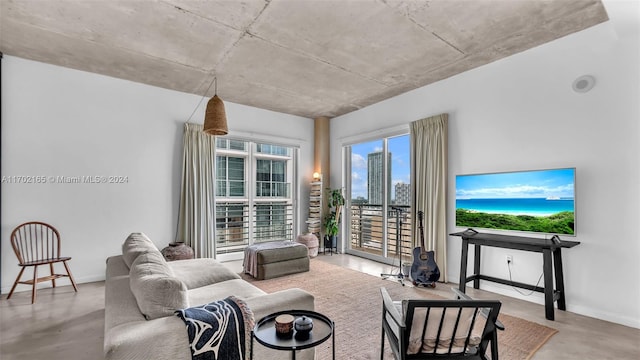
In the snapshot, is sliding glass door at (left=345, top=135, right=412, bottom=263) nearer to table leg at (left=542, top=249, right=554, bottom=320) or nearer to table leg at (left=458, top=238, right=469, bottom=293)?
table leg at (left=458, top=238, right=469, bottom=293)

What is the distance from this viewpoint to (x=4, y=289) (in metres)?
3.70

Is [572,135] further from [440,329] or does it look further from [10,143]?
[10,143]

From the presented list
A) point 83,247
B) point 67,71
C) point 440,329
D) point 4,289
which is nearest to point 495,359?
point 440,329

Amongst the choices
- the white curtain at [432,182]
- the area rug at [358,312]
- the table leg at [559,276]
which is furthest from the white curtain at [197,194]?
the table leg at [559,276]

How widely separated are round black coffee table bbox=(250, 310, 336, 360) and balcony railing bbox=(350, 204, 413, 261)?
10.8ft

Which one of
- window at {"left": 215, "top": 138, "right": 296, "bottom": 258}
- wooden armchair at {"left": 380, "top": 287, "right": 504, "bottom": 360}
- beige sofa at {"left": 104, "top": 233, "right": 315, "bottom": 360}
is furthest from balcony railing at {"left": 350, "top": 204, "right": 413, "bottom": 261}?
beige sofa at {"left": 104, "top": 233, "right": 315, "bottom": 360}

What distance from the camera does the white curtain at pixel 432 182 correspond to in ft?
13.9

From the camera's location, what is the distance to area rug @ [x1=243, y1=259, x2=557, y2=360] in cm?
241

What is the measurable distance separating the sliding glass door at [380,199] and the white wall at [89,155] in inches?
123

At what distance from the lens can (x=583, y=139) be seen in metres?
3.11

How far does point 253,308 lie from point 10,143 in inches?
162

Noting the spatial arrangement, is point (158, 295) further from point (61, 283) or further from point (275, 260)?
point (61, 283)

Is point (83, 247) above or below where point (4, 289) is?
above

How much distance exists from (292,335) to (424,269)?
9.51ft
